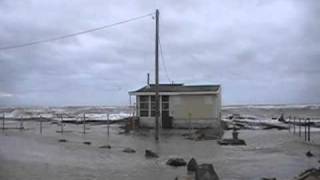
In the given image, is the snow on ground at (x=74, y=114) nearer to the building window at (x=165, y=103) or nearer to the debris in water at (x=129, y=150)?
the building window at (x=165, y=103)

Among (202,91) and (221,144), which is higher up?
(202,91)

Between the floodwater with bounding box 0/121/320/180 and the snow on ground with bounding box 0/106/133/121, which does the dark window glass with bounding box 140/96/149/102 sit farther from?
the snow on ground with bounding box 0/106/133/121

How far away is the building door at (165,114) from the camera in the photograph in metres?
43.0

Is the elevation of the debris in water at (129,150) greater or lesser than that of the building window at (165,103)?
lesser

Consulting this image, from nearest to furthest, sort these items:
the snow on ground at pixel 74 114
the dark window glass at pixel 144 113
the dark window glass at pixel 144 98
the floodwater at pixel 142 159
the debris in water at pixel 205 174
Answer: the debris in water at pixel 205 174, the floodwater at pixel 142 159, the dark window glass at pixel 144 113, the dark window glass at pixel 144 98, the snow on ground at pixel 74 114

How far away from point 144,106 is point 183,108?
3.34 m

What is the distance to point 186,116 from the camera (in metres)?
43.3

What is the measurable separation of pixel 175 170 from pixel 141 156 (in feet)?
17.7

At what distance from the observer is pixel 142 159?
23.1 m

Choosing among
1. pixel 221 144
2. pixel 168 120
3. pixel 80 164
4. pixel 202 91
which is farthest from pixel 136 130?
pixel 80 164

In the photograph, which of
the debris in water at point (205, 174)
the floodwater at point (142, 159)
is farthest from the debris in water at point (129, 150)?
the debris in water at point (205, 174)

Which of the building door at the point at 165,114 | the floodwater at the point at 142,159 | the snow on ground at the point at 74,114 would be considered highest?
the building door at the point at 165,114

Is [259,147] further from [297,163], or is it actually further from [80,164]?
[80,164]

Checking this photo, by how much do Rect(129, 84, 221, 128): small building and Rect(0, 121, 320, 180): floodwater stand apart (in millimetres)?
9354
